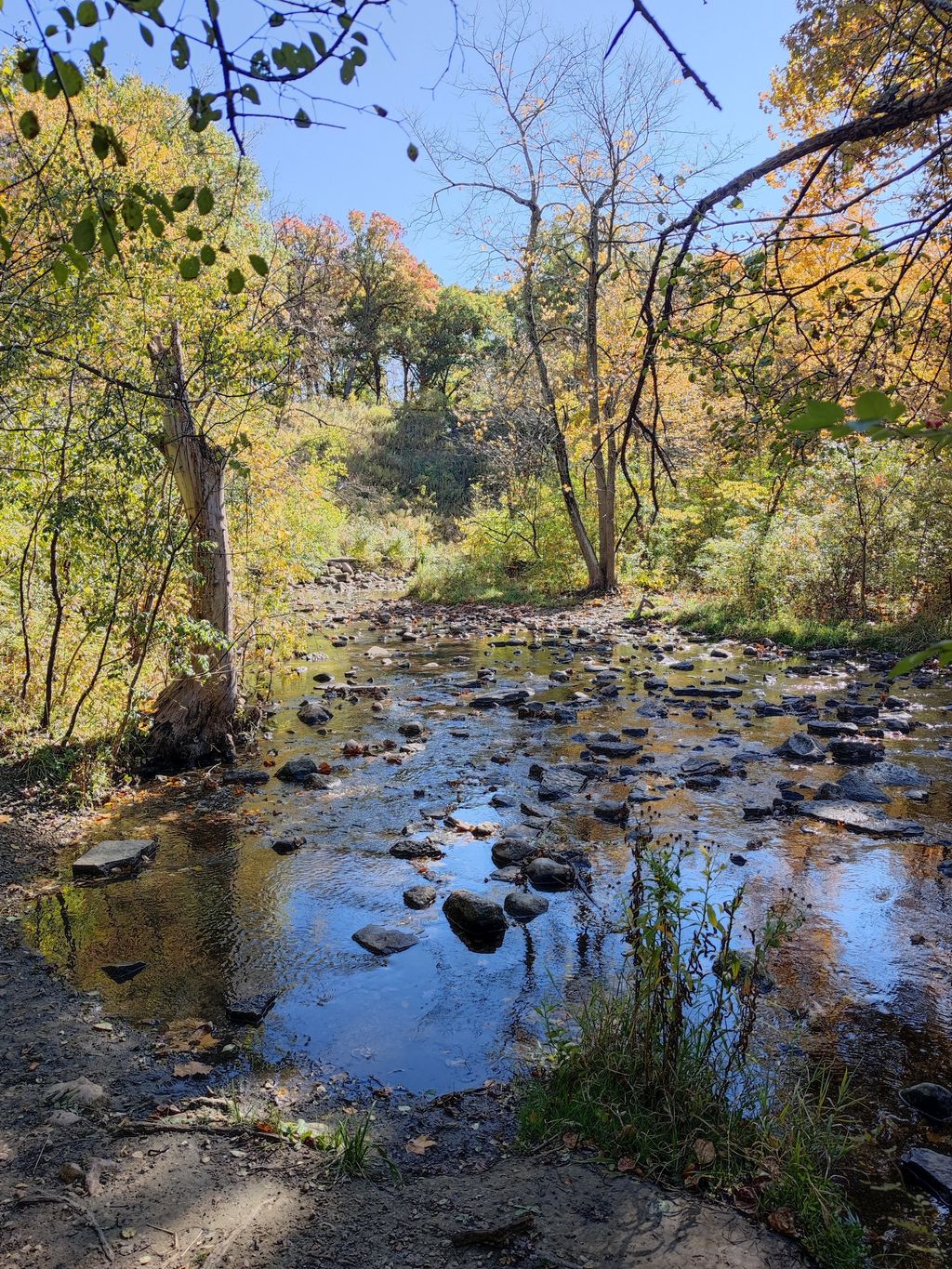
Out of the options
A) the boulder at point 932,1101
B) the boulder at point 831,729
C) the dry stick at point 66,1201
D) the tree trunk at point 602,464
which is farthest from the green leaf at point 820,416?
the tree trunk at point 602,464

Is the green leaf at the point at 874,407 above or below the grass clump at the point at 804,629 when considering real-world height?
above

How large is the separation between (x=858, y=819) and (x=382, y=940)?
4093 millimetres

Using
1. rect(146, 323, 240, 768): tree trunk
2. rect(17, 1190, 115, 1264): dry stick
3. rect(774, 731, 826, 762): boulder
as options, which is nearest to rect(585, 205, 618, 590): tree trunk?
rect(774, 731, 826, 762): boulder

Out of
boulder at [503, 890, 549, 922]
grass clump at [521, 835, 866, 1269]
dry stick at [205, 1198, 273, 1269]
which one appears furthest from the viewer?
boulder at [503, 890, 549, 922]

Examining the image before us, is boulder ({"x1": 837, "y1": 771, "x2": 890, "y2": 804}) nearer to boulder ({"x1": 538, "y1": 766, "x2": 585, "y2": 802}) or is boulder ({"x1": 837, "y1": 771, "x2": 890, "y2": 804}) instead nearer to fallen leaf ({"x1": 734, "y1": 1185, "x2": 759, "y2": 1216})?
boulder ({"x1": 538, "y1": 766, "x2": 585, "y2": 802})

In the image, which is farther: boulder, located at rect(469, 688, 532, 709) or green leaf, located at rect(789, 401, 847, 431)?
boulder, located at rect(469, 688, 532, 709)

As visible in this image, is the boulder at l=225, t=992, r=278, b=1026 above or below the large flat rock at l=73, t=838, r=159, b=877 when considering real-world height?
below

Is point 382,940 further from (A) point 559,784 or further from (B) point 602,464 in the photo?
(B) point 602,464

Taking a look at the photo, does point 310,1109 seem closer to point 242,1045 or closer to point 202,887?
point 242,1045

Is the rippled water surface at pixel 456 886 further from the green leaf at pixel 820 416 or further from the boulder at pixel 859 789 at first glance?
the green leaf at pixel 820 416

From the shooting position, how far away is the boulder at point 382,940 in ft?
16.1

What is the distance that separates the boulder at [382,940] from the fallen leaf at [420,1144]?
1.67 meters

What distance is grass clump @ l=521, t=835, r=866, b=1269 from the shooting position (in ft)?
8.95

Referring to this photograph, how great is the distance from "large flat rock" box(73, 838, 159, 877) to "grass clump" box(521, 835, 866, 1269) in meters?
3.61
